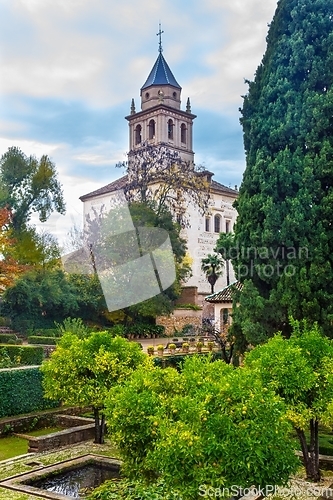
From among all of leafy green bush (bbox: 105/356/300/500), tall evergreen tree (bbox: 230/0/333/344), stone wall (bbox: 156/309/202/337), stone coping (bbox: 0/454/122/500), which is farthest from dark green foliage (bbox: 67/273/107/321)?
leafy green bush (bbox: 105/356/300/500)

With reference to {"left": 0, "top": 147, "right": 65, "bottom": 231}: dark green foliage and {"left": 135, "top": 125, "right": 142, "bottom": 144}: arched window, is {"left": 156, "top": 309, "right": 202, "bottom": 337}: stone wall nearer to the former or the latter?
{"left": 0, "top": 147, "right": 65, "bottom": 231}: dark green foliage

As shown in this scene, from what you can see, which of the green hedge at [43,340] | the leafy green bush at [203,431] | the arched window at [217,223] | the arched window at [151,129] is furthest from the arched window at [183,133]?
the leafy green bush at [203,431]

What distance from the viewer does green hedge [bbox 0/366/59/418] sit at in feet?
41.9

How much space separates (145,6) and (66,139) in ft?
29.8

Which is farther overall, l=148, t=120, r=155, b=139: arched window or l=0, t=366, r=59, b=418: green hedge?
l=148, t=120, r=155, b=139: arched window

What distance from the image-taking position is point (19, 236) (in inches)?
1196

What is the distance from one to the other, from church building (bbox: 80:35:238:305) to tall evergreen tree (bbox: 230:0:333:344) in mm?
27306

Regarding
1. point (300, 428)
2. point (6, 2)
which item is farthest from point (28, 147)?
point (300, 428)

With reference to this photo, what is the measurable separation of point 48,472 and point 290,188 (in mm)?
8074

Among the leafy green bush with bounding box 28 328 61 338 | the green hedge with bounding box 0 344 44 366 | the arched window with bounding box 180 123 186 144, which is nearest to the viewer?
the green hedge with bounding box 0 344 44 366

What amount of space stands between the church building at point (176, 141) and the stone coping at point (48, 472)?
30.8 metres

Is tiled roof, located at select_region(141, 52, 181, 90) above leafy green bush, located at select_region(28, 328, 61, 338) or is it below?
above

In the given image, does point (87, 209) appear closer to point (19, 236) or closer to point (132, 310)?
point (19, 236)

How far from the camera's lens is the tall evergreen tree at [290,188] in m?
12.0
